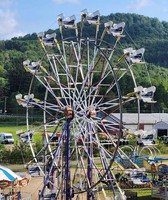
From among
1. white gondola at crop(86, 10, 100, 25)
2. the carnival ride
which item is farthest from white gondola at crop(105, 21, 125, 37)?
the carnival ride

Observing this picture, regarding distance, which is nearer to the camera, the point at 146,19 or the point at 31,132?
the point at 31,132

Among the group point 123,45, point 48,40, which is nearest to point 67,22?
point 48,40

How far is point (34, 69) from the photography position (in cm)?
2042

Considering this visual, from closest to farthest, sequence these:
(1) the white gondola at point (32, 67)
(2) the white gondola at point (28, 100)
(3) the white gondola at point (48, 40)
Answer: (2) the white gondola at point (28, 100) → (1) the white gondola at point (32, 67) → (3) the white gondola at point (48, 40)

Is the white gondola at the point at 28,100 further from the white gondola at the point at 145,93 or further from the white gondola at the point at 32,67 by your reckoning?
the white gondola at the point at 145,93

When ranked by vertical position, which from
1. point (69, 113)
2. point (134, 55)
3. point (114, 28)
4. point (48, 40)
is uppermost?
point (114, 28)

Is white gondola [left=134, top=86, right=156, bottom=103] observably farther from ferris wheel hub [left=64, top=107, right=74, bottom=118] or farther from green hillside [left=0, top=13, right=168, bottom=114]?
ferris wheel hub [left=64, top=107, right=74, bottom=118]

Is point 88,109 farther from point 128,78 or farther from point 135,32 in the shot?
point 135,32

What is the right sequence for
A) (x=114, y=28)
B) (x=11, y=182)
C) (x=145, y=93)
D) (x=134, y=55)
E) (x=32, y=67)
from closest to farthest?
(x=145, y=93) < (x=134, y=55) < (x=114, y=28) < (x=32, y=67) < (x=11, y=182)

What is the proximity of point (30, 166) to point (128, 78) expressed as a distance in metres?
60.1

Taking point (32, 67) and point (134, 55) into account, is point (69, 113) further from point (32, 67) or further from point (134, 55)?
point (32, 67)

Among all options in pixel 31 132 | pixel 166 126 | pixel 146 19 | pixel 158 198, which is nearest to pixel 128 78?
pixel 166 126

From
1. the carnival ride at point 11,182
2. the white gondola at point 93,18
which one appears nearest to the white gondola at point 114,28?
the white gondola at point 93,18

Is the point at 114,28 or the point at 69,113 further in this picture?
the point at 114,28
